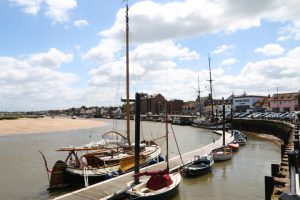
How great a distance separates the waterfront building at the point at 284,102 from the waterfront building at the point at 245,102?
888 inches

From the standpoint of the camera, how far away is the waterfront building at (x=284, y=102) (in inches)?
4540

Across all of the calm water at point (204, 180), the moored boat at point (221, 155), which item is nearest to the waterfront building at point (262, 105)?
the calm water at point (204, 180)

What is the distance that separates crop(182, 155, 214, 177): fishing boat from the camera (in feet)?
94.7

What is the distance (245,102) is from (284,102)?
3260cm

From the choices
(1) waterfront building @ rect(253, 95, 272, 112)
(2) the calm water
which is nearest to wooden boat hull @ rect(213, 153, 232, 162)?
(2) the calm water

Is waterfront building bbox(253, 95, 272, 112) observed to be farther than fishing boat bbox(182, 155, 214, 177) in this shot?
Yes

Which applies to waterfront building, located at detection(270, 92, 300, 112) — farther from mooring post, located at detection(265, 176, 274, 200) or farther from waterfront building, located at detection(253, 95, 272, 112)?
mooring post, located at detection(265, 176, 274, 200)

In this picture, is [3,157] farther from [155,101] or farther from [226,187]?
[155,101]

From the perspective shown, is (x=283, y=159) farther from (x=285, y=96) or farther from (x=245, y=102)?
(x=245, y=102)

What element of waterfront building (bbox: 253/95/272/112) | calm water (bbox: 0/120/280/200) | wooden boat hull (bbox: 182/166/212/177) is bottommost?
calm water (bbox: 0/120/280/200)

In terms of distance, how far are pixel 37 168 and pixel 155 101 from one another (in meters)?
156

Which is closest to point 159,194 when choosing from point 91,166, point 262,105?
point 91,166

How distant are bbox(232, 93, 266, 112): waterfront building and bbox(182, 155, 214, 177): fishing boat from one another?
122 m

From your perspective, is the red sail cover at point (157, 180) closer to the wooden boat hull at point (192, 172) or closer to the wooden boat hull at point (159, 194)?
the wooden boat hull at point (159, 194)
